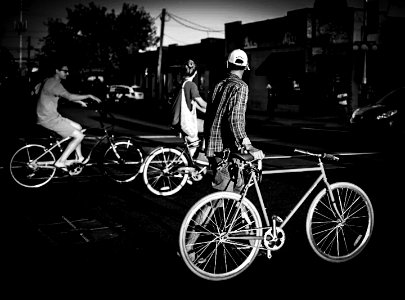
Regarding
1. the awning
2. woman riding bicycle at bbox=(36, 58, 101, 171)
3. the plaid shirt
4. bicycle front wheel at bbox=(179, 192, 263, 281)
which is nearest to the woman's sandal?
woman riding bicycle at bbox=(36, 58, 101, 171)

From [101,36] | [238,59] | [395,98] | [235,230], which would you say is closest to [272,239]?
[235,230]

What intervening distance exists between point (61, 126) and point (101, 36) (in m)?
61.5

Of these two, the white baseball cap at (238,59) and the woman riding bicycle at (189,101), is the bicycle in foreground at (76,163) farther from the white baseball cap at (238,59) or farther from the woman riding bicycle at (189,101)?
the white baseball cap at (238,59)

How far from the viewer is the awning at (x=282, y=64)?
31.3 m

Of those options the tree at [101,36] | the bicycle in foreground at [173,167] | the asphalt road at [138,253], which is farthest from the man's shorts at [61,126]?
the tree at [101,36]

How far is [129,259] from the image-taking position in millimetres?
4543

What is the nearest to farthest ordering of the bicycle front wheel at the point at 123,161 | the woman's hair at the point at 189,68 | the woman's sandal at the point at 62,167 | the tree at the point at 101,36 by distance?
the woman's hair at the point at 189,68 < the woman's sandal at the point at 62,167 < the bicycle front wheel at the point at 123,161 < the tree at the point at 101,36

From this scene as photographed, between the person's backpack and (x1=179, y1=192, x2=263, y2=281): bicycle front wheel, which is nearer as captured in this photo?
(x1=179, y1=192, x2=263, y2=281): bicycle front wheel

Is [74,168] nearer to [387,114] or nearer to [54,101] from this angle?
[54,101]

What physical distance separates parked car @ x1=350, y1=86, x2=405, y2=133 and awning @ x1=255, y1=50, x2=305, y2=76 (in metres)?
13.8

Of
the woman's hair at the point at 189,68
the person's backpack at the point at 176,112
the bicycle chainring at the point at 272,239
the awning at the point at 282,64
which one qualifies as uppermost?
the awning at the point at 282,64

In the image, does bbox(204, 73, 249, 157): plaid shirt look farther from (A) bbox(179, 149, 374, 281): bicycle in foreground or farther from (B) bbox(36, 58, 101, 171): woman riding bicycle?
(B) bbox(36, 58, 101, 171): woman riding bicycle

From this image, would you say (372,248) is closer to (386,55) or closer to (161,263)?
(161,263)

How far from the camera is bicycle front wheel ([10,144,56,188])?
304 inches
